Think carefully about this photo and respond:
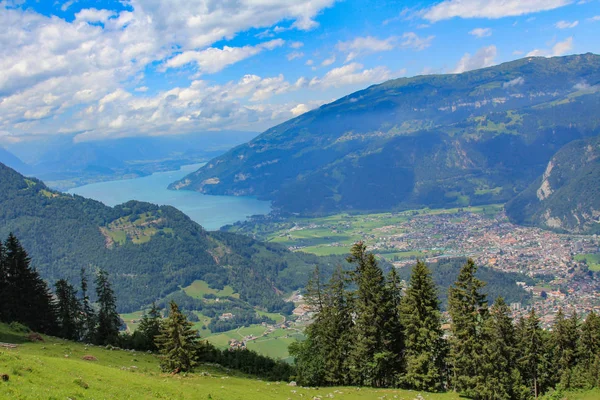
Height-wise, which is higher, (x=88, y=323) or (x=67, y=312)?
(x=67, y=312)

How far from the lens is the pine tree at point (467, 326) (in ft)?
115

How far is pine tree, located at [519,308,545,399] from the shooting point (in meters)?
41.8

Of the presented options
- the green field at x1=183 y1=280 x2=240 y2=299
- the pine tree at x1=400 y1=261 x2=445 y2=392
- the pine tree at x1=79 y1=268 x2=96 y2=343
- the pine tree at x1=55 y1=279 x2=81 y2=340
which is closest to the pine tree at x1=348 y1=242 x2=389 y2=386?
the pine tree at x1=400 y1=261 x2=445 y2=392

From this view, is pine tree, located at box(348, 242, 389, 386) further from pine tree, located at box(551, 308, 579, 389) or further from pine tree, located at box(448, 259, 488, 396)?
pine tree, located at box(551, 308, 579, 389)

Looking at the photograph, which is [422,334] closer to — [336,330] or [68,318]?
[336,330]

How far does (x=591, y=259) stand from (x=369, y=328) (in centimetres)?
19026

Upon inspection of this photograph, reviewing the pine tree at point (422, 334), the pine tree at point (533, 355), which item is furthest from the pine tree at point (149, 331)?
the pine tree at point (533, 355)

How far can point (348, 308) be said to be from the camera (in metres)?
40.2

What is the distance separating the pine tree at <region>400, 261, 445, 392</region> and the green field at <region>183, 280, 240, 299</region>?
152391mm

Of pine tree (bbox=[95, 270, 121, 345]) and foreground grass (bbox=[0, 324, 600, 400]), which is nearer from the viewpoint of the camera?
foreground grass (bbox=[0, 324, 600, 400])

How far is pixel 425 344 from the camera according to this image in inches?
1426

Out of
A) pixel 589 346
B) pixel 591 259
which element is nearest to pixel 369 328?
pixel 589 346

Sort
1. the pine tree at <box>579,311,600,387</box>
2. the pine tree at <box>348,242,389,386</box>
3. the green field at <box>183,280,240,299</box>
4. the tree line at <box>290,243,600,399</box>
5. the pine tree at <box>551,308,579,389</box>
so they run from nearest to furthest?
the tree line at <box>290,243,600,399</box>
the pine tree at <box>348,242,389,386</box>
the pine tree at <box>579,311,600,387</box>
the pine tree at <box>551,308,579,389</box>
the green field at <box>183,280,240,299</box>

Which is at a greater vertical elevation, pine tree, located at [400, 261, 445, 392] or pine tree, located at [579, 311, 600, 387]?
pine tree, located at [400, 261, 445, 392]
